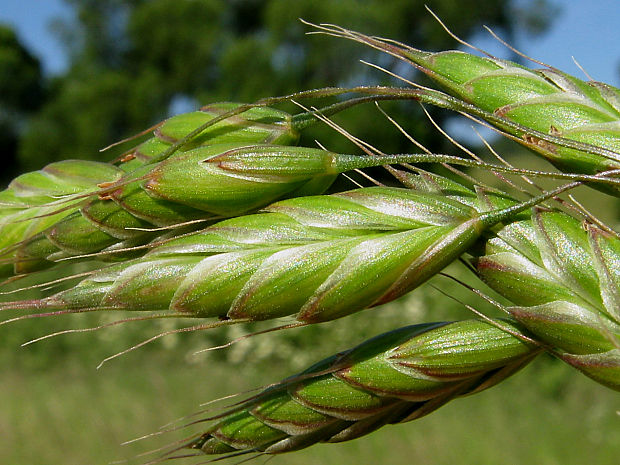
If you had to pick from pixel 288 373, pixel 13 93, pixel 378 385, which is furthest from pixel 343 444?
pixel 13 93

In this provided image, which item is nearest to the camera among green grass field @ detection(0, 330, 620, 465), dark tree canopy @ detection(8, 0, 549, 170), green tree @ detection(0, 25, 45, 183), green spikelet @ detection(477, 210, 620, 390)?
green spikelet @ detection(477, 210, 620, 390)

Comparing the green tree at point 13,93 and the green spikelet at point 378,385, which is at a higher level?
the green spikelet at point 378,385

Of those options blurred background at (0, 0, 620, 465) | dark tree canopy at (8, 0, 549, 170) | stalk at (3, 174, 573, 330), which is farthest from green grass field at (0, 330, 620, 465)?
dark tree canopy at (8, 0, 549, 170)

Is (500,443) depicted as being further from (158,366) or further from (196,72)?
(196,72)

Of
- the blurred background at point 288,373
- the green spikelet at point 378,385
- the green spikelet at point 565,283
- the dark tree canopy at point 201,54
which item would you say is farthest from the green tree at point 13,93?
the green spikelet at point 565,283

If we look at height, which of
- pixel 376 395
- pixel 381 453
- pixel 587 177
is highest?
pixel 587 177

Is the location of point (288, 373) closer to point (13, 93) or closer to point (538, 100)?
point (538, 100)

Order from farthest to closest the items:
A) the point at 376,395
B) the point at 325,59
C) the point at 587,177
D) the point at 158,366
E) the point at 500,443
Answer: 1. the point at 325,59
2. the point at 158,366
3. the point at 500,443
4. the point at 376,395
5. the point at 587,177

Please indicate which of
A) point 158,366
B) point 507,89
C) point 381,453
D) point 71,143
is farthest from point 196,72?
point 507,89

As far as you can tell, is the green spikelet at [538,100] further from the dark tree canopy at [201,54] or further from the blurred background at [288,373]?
the dark tree canopy at [201,54]

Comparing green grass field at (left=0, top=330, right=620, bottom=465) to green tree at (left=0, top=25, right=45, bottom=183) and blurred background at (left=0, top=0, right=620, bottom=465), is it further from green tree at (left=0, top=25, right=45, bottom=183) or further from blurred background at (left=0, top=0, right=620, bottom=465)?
green tree at (left=0, top=25, right=45, bottom=183)

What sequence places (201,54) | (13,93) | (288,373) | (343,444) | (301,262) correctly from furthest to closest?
(13,93), (201,54), (288,373), (343,444), (301,262)
